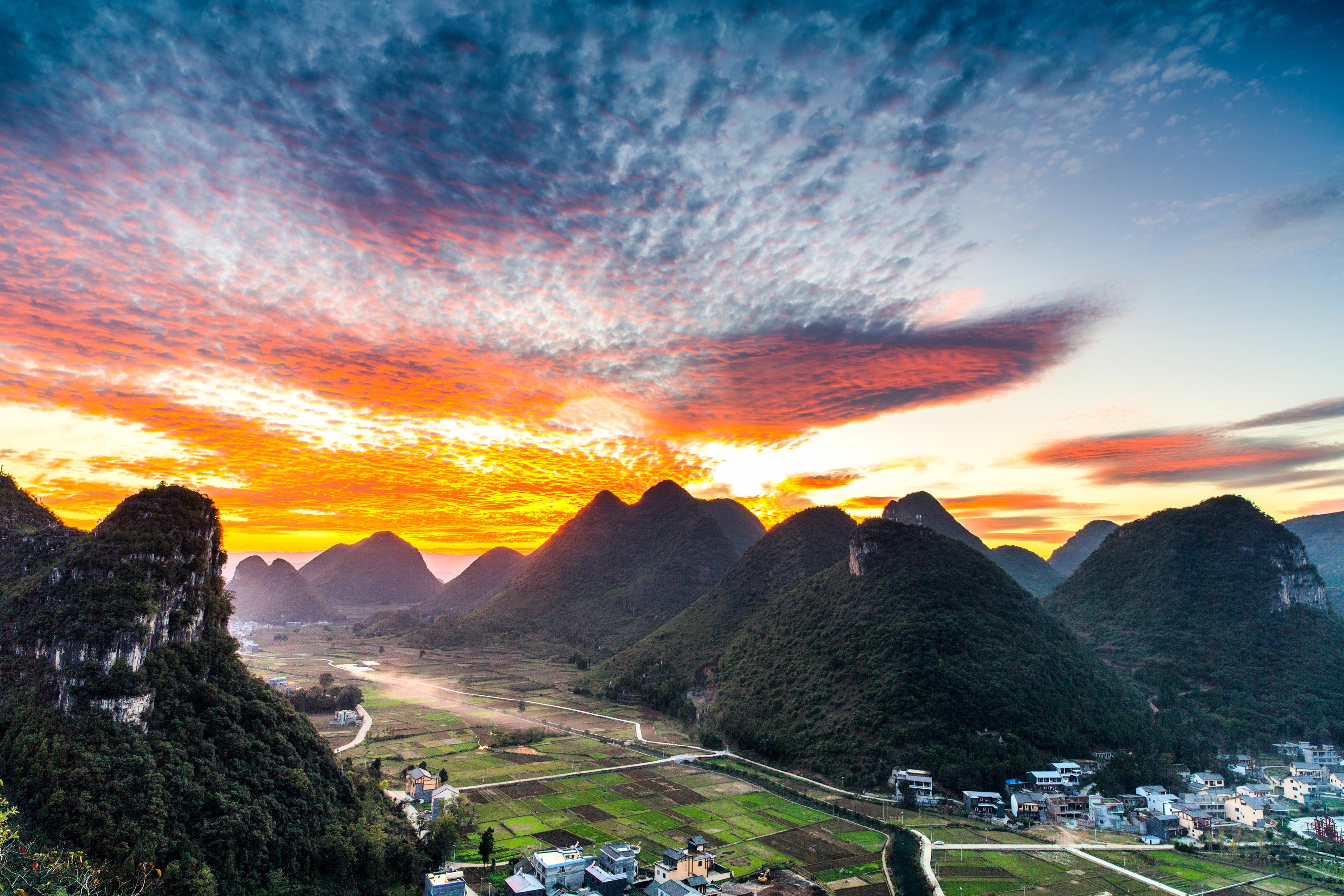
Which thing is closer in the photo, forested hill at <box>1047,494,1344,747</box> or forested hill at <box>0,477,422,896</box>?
forested hill at <box>0,477,422,896</box>

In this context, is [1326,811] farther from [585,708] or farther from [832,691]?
[585,708]

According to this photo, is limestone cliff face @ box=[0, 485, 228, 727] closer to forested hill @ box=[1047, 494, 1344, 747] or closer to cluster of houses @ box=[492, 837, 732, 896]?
cluster of houses @ box=[492, 837, 732, 896]

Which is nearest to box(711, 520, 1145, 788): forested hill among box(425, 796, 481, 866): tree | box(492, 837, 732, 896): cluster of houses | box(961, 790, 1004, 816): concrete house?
box(961, 790, 1004, 816): concrete house

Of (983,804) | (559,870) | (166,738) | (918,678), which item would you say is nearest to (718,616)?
(918,678)

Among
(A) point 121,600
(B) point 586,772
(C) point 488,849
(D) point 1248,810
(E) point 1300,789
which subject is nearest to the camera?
(A) point 121,600

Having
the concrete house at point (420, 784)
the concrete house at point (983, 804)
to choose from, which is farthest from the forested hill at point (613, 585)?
the concrete house at point (983, 804)

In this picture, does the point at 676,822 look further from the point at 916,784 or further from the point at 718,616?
the point at 718,616

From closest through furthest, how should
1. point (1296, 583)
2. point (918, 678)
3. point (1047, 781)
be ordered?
point (1047, 781) < point (918, 678) < point (1296, 583)
